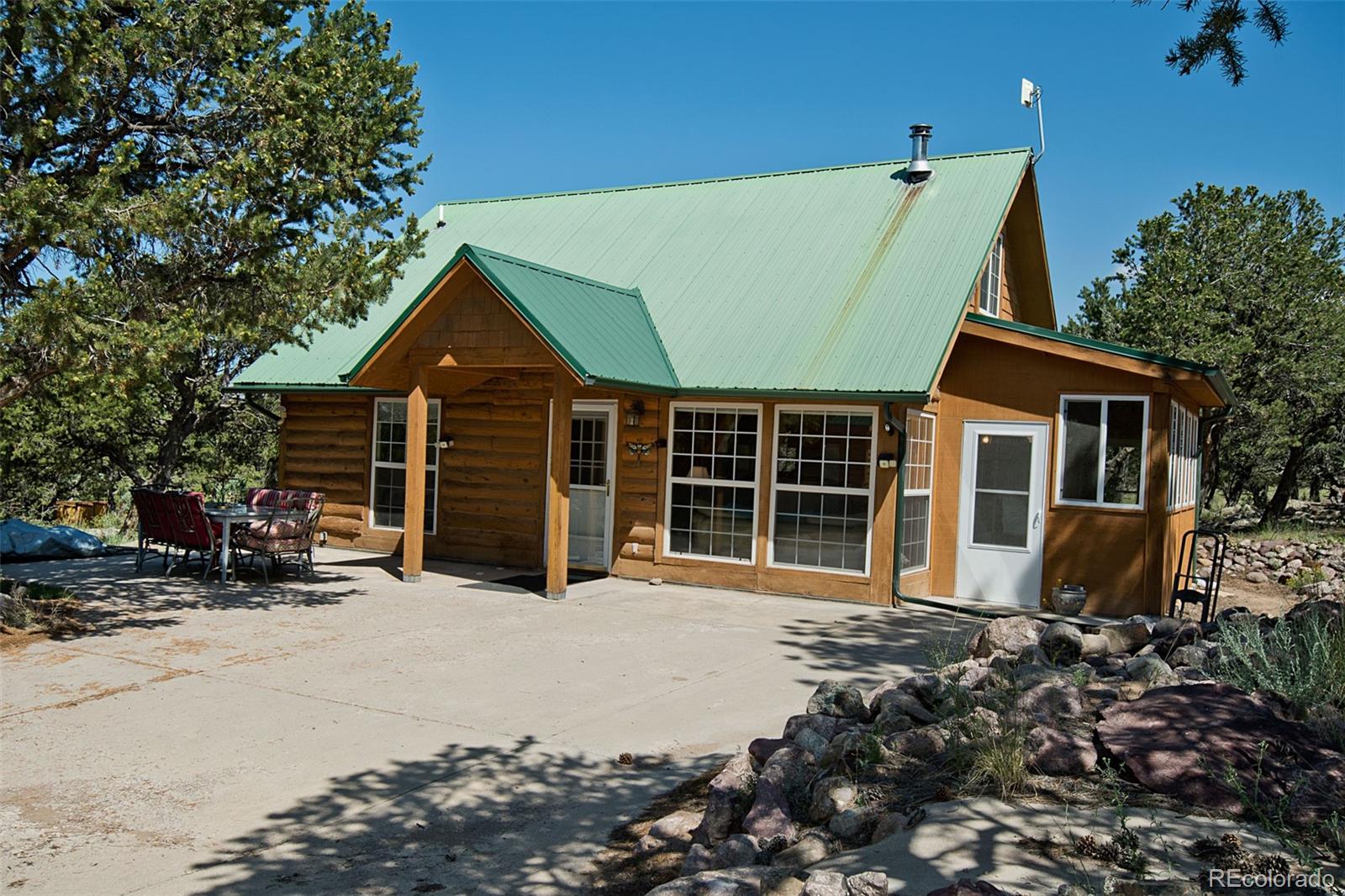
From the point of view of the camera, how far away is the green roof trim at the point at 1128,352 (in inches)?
439

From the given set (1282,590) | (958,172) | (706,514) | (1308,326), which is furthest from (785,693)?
(1308,326)

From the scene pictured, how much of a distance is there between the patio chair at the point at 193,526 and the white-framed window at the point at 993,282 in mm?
10222

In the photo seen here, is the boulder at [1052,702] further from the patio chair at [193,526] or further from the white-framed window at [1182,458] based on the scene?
the patio chair at [193,526]

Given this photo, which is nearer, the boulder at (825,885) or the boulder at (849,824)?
the boulder at (825,885)

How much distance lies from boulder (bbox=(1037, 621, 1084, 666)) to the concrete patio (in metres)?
1.81

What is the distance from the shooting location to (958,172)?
15.1 meters

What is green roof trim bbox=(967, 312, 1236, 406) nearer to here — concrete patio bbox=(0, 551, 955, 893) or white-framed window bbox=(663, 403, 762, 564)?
white-framed window bbox=(663, 403, 762, 564)

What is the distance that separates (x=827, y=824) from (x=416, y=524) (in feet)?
30.2

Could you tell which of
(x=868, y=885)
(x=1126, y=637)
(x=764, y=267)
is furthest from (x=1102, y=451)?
(x=868, y=885)

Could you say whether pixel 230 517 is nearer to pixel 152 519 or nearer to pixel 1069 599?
pixel 152 519

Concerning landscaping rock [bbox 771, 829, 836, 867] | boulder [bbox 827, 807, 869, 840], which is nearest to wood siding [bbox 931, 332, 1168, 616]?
boulder [bbox 827, 807, 869, 840]

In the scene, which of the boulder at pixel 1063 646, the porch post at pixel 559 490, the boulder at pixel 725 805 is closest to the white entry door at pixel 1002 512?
the porch post at pixel 559 490

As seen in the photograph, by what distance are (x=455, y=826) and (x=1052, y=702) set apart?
10.2 feet

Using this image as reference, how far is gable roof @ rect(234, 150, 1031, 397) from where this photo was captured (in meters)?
12.3
